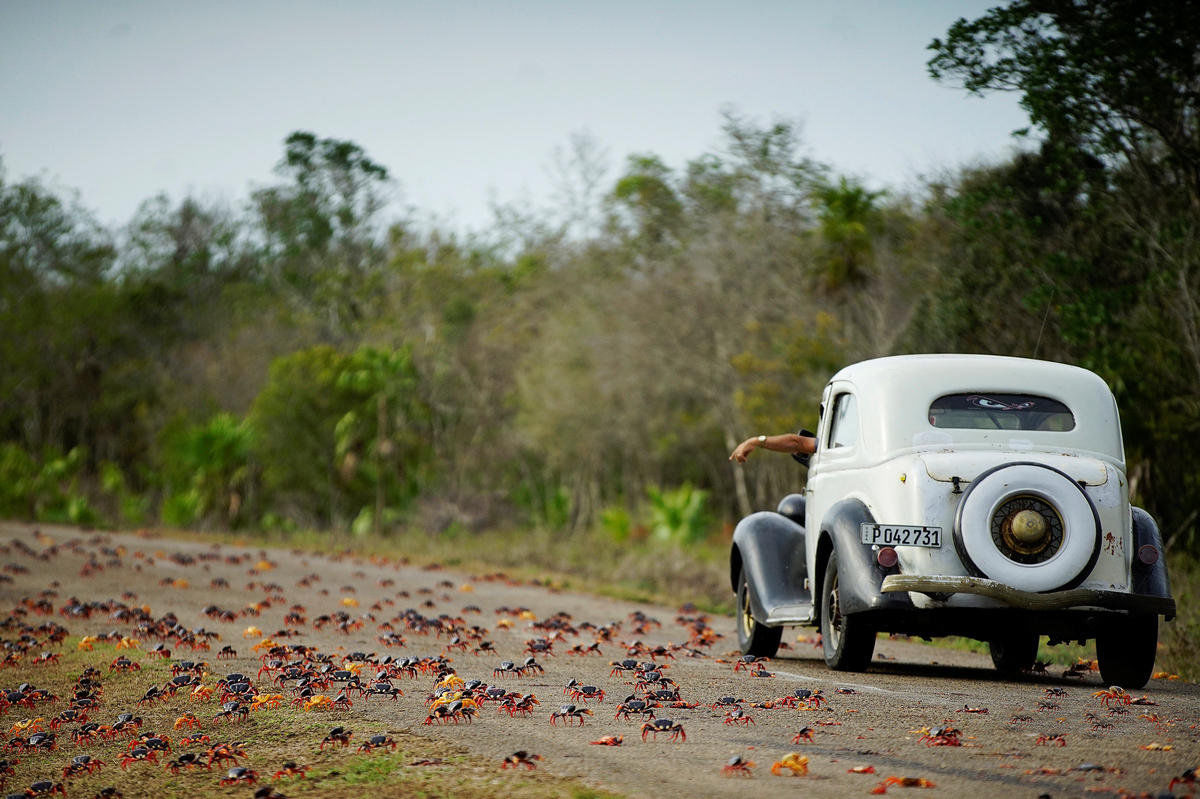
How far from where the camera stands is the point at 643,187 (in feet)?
110

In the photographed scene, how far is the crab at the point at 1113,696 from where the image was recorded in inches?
297

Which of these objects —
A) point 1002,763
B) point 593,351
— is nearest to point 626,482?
point 593,351

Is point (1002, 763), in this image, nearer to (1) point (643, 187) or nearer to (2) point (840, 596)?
(2) point (840, 596)

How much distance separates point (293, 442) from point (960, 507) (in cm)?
2523

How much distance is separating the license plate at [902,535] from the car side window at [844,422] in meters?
0.99

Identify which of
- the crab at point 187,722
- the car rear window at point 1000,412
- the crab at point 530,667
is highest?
the car rear window at point 1000,412

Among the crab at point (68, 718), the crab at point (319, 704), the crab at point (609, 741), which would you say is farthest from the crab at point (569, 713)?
the crab at point (68, 718)

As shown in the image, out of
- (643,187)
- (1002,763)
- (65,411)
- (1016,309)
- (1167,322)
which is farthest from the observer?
(65,411)

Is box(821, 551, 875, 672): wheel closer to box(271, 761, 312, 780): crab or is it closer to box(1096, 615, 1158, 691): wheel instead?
box(1096, 615, 1158, 691): wheel

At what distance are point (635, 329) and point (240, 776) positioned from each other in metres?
23.6

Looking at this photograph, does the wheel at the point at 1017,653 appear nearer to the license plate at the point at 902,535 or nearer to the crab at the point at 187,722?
the license plate at the point at 902,535

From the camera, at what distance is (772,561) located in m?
10.0

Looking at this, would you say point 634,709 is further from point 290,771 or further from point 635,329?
point 635,329

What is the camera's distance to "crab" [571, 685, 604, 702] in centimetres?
725
